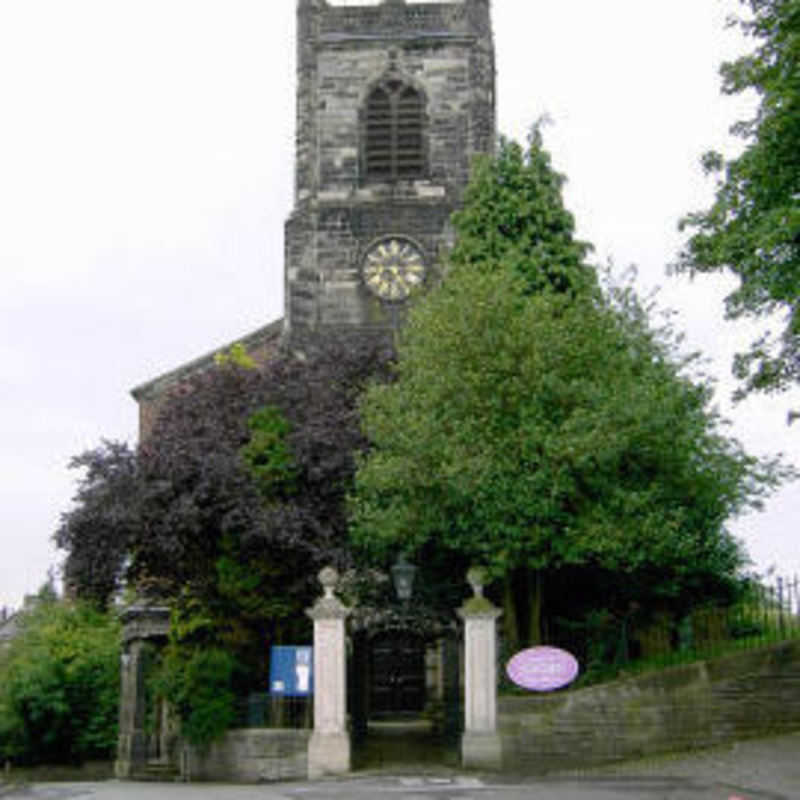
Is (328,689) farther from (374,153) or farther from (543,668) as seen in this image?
(374,153)

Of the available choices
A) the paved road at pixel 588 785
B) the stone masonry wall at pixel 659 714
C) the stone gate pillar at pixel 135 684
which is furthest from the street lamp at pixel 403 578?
the stone gate pillar at pixel 135 684

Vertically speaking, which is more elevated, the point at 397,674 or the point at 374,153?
Answer: the point at 374,153

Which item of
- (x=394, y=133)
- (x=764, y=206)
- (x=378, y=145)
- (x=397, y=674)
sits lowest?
(x=397, y=674)

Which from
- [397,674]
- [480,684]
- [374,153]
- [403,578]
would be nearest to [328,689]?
[403,578]

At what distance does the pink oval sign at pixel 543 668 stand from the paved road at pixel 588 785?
1554mm

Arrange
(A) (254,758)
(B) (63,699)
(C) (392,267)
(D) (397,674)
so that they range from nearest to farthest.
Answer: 1. (A) (254,758)
2. (D) (397,674)
3. (B) (63,699)
4. (C) (392,267)

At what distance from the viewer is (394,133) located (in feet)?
129

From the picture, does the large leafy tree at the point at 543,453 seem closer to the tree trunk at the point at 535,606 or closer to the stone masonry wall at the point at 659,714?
the tree trunk at the point at 535,606

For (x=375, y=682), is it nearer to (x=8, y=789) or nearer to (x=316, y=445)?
(x=316, y=445)

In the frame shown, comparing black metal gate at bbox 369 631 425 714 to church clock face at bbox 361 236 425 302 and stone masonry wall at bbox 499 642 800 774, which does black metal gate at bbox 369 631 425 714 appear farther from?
stone masonry wall at bbox 499 642 800 774

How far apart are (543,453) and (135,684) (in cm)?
1386

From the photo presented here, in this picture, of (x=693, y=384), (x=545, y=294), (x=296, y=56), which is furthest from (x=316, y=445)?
(x=296, y=56)

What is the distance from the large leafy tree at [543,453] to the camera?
19.9m

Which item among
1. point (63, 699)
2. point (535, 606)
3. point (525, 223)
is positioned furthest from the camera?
point (63, 699)
